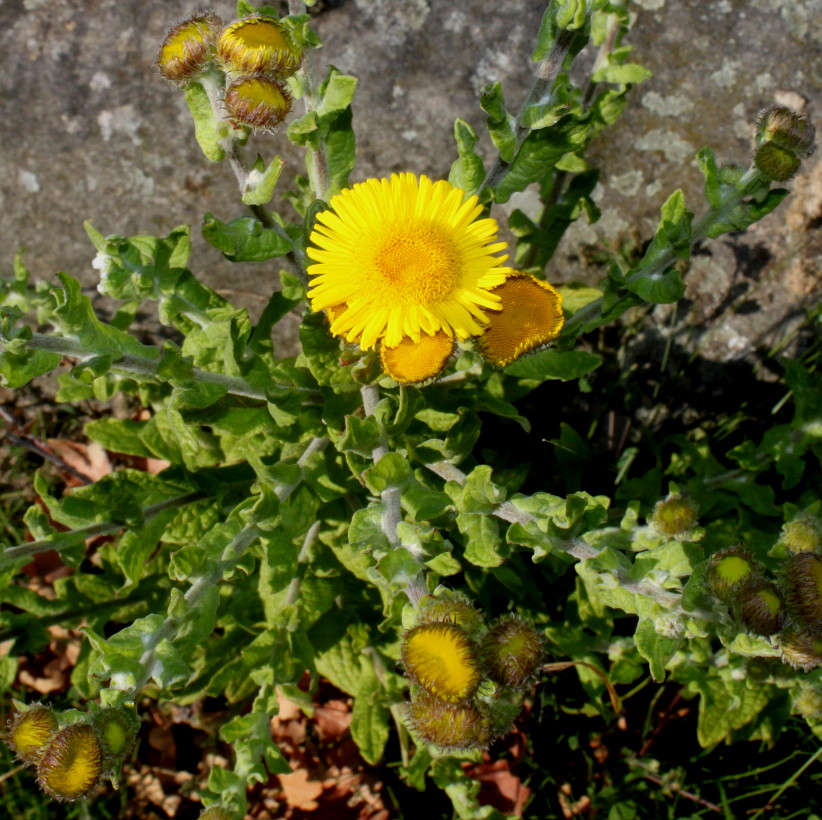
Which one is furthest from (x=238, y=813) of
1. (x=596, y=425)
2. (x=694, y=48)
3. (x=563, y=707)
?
(x=694, y=48)

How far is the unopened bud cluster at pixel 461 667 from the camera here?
7.46 ft

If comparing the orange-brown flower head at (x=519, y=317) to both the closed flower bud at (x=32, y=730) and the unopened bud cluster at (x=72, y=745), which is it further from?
the closed flower bud at (x=32, y=730)

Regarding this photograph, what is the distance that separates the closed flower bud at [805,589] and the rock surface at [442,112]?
1777mm

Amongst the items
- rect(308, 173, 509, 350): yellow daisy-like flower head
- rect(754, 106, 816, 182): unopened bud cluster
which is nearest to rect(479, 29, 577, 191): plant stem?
rect(308, 173, 509, 350): yellow daisy-like flower head

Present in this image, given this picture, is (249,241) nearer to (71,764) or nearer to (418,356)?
(418,356)

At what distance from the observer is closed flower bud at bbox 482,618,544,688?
2.39m

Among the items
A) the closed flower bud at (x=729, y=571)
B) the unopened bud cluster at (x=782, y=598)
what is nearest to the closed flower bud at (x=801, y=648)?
the unopened bud cluster at (x=782, y=598)

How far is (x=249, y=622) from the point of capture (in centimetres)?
348

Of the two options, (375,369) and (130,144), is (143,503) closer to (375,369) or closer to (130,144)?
(375,369)

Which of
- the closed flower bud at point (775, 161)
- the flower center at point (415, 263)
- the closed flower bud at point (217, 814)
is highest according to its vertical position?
the closed flower bud at point (775, 161)

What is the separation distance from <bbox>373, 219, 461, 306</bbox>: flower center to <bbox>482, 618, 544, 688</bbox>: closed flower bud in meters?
1.07

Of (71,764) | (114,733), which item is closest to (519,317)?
(114,733)

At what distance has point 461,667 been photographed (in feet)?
7.45

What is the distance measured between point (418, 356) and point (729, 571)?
3.83ft
